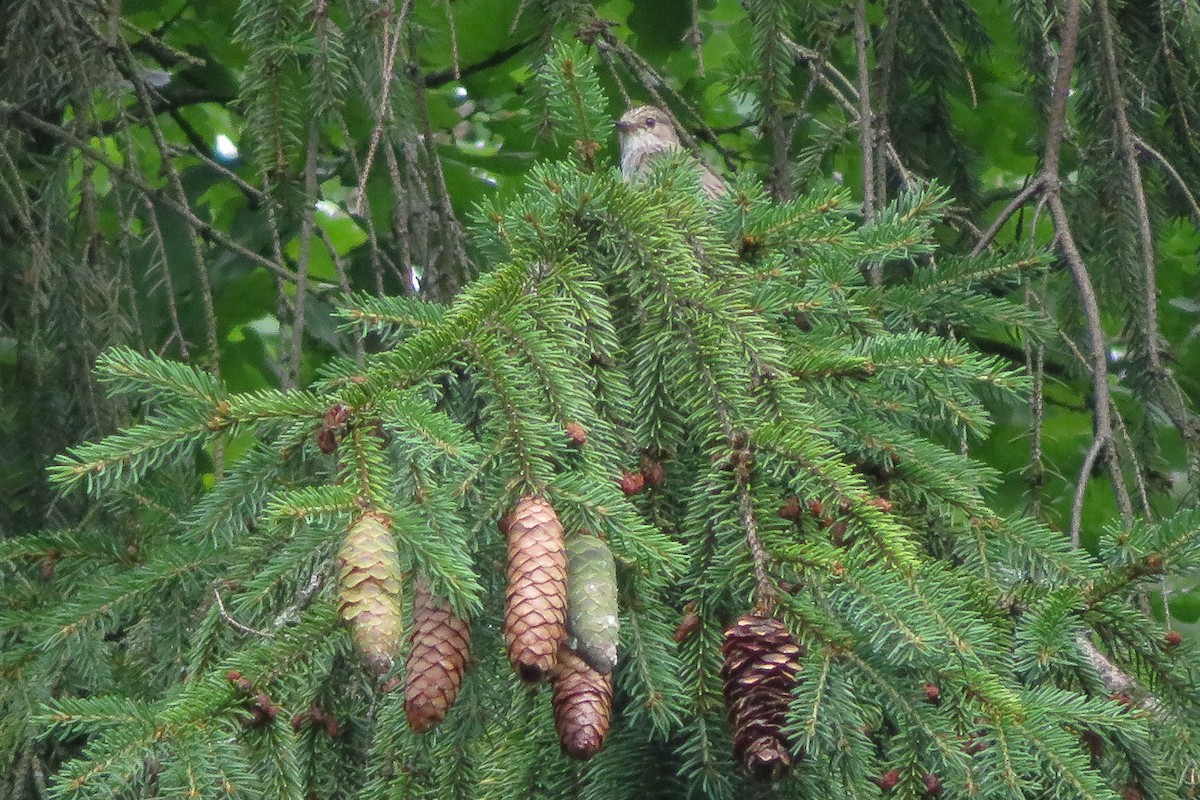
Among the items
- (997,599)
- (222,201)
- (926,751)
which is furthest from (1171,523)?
(222,201)

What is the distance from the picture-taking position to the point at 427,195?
2.76 m

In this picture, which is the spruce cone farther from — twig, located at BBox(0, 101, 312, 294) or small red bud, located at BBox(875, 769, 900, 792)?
twig, located at BBox(0, 101, 312, 294)

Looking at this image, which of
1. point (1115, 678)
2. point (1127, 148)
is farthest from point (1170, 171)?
point (1115, 678)

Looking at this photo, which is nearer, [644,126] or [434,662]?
[434,662]

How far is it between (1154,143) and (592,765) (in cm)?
211

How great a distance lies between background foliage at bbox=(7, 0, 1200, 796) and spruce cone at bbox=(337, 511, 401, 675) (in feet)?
0.76

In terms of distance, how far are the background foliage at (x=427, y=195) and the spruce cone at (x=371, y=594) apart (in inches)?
9.2

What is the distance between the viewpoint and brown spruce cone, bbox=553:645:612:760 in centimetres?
117

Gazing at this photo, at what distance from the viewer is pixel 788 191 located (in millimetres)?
2852

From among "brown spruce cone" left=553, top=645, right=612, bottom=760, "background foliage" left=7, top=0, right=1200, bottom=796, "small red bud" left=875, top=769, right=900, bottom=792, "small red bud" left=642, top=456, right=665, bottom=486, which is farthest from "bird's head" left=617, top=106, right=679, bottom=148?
"brown spruce cone" left=553, top=645, right=612, bottom=760

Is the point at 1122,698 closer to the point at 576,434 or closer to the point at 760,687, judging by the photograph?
the point at 760,687

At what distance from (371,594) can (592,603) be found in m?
0.22

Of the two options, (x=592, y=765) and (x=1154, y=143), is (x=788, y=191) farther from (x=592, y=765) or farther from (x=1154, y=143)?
(x=592, y=765)

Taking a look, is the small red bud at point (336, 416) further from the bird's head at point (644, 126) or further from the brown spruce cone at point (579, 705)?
the bird's head at point (644, 126)
